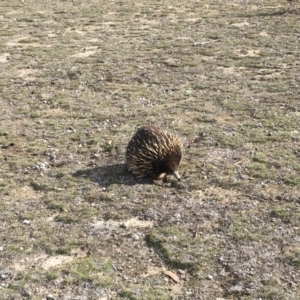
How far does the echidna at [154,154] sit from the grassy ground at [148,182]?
136 mm

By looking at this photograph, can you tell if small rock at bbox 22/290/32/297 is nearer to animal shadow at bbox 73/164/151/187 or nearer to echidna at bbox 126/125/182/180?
animal shadow at bbox 73/164/151/187

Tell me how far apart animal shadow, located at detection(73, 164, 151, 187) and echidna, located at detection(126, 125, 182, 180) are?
10 centimetres

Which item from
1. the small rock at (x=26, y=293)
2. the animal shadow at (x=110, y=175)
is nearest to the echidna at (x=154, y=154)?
the animal shadow at (x=110, y=175)

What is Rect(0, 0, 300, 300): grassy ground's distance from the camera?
4.36 m

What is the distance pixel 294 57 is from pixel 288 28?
7.52 ft

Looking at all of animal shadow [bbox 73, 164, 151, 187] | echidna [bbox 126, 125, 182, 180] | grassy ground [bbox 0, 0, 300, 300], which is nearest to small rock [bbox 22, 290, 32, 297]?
grassy ground [bbox 0, 0, 300, 300]

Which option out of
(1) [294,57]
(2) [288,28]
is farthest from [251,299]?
(2) [288,28]

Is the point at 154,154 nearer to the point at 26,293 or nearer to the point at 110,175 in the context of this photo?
the point at 110,175

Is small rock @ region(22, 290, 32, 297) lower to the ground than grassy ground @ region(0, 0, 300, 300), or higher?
lower

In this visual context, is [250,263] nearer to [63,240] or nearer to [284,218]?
[284,218]

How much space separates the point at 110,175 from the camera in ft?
19.5

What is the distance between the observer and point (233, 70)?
9.26 m

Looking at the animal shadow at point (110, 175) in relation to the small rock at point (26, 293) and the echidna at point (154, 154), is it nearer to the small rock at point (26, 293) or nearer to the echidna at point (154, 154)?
the echidna at point (154, 154)

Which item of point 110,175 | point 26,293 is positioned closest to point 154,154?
point 110,175
